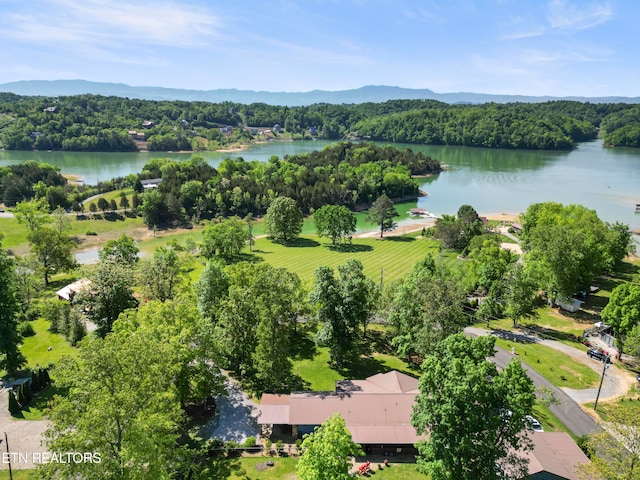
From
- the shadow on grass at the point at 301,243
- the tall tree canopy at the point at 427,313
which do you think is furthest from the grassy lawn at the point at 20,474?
the shadow on grass at the point at 301,243

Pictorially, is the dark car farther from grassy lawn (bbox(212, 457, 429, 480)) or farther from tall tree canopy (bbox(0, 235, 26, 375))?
tall tree canopy (bbox(0, 235, 26, 375))

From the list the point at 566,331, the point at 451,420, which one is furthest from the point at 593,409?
the point at 451,420

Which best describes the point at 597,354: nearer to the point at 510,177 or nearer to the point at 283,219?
the point at 283,219

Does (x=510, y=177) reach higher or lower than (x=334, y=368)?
higher

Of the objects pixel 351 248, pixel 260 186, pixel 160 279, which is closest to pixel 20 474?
pixel 160 279

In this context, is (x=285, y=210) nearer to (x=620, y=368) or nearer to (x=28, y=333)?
(x=28, y=333)

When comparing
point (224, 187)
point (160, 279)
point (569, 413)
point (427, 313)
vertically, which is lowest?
point (569, 413)
